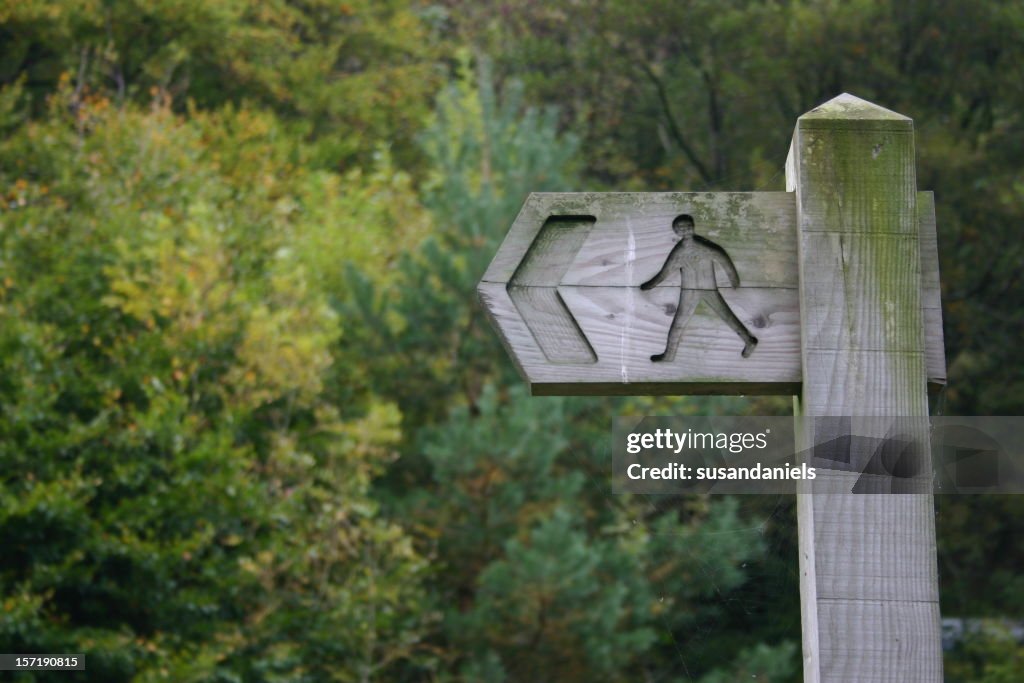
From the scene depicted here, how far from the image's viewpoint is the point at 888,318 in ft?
4.42

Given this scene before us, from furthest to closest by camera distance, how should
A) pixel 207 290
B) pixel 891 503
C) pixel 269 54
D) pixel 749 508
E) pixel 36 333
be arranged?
pixel 269 54 → pixel 207 290 → pixel 36 333 → pixel 749 508 → pixel 891 503

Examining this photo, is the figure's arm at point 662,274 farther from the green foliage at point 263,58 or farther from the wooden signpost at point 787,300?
the green foliage at point 263,58

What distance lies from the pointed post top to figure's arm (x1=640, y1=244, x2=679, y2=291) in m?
0.18

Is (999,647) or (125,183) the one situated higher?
(125,183)

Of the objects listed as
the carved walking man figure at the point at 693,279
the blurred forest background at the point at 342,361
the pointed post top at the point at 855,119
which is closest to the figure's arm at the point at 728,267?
the carved walking man figure at the point at 693,279

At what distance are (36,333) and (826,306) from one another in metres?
6.71

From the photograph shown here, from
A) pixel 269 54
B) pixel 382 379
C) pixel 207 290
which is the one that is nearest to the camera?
pixel 207 290

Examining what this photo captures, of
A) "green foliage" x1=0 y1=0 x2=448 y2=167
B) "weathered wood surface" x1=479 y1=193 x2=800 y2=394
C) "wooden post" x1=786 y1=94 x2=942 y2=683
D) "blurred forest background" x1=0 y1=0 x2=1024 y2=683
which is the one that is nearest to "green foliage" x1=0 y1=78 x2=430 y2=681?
"blurred forest background" x1=0 y1=0 x2=1024 y2=683

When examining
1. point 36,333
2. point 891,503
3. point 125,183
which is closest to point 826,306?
point 891,503

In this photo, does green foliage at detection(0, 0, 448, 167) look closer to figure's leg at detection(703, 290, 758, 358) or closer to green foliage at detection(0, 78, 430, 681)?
green foliage at detection(0, 78, 430, 681)

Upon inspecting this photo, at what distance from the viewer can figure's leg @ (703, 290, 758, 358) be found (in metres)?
1.38

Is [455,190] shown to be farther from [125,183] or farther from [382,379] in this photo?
[125,183]

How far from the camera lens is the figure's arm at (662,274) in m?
1.39

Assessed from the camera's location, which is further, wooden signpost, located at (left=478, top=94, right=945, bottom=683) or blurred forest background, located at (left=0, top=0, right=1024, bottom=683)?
blurred forest background, located at (left=0, top=0, right=1024, bottom=683)
